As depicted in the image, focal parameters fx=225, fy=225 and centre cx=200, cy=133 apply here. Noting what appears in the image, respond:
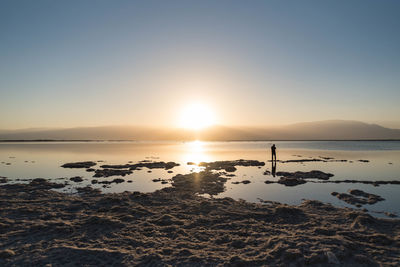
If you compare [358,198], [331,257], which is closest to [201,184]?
[358,198]

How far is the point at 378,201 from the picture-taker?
2009 cm

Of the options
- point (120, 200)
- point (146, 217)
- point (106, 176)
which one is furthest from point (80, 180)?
point (146, 217)

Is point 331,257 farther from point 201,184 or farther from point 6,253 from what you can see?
point 201,184

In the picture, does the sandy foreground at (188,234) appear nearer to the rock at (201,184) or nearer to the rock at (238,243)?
the rock at (238,243)

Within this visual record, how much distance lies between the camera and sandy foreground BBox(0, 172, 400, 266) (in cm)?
975

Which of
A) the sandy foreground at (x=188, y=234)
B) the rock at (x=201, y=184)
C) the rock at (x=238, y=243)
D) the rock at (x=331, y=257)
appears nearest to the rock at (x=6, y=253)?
the sandy foreground at (x=188, y=234)

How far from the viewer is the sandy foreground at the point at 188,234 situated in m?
9.75

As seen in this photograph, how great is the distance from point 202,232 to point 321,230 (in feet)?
21.8

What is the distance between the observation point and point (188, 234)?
1255 centimetres

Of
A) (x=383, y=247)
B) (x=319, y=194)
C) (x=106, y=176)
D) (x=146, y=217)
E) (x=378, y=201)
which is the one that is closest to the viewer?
(x=383, y=247)

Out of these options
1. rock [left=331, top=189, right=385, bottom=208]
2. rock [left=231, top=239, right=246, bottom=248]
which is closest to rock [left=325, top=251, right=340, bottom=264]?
rock [left=231, top=239, right=246, bottom=248]

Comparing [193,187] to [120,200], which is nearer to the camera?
[120,200]

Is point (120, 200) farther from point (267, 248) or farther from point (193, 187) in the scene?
point (267, 248)

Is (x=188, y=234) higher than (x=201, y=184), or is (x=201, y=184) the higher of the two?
(x=188, y=234)
